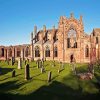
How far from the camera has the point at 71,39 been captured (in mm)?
62688

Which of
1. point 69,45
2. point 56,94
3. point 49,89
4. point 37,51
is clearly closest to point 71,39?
point 69,45

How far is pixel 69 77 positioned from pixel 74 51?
93.4 ft

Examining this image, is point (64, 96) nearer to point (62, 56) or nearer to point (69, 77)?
point (69, 77)

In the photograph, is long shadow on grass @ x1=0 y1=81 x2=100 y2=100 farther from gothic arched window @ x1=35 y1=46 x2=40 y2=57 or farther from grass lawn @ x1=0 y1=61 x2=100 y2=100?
gothic arched window @ x1=35 y1=46 x2=40 y2=57

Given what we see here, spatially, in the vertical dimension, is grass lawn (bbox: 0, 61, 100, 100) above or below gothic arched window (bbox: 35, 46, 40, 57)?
below

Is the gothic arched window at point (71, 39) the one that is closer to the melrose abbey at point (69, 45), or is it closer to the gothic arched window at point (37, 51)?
the melrose abbey at point (69, 45)

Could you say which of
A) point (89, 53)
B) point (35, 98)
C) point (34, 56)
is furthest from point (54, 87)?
point (34, 56)

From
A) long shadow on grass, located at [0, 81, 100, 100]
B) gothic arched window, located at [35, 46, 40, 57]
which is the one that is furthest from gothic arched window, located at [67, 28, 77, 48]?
long shadow on grass, located at [0, 81, 100, 100]

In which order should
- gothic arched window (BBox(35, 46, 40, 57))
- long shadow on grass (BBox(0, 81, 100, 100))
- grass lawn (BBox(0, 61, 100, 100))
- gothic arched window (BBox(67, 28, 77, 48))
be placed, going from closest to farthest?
long shadow on grass (BBox(0, 81, 100, 100)) < grass lawn (BBox(0, 61, 100, 100)) < gothic arched window (BBox(67, 28, 77, 48)) < gothic arched window (BBox(35, 46, 40, 57))

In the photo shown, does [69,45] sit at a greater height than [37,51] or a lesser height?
greater

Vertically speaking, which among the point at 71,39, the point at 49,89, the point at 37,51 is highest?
the point at 71,39

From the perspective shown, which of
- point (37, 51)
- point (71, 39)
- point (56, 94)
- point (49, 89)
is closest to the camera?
point (56, 94)

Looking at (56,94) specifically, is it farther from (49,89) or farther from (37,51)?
(37,51)

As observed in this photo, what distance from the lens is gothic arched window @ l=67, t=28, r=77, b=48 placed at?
6128cm
